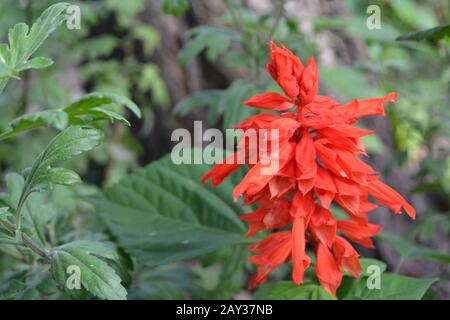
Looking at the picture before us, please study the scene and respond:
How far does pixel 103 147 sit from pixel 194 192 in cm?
159

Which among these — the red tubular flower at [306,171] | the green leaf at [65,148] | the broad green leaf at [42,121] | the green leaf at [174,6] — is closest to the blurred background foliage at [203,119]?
the green leaf at [174,6]

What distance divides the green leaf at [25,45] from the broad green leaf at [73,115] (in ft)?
0.29

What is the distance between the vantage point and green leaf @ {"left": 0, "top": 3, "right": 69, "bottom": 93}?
1.00m

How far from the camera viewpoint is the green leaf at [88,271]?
1.04 m

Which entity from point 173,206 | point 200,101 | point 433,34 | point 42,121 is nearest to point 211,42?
point 200,101

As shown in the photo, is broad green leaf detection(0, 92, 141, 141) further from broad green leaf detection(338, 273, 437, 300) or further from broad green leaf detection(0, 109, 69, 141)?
broad green leaf detection(338, 273, 437, 300)

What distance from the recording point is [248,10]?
108 inches

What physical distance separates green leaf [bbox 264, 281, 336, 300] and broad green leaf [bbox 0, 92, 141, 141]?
516 millimetres

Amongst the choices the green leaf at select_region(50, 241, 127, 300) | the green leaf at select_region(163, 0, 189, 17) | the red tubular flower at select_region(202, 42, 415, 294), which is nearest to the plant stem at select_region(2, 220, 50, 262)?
the green leaf at select_region(50, 241, 127, 300)

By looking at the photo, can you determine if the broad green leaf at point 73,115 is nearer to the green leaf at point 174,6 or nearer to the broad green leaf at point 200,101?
the green leaf at point 174,6

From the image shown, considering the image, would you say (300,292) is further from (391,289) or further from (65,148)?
(65,148)

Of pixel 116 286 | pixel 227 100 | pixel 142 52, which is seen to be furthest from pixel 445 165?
pixel 142 52
